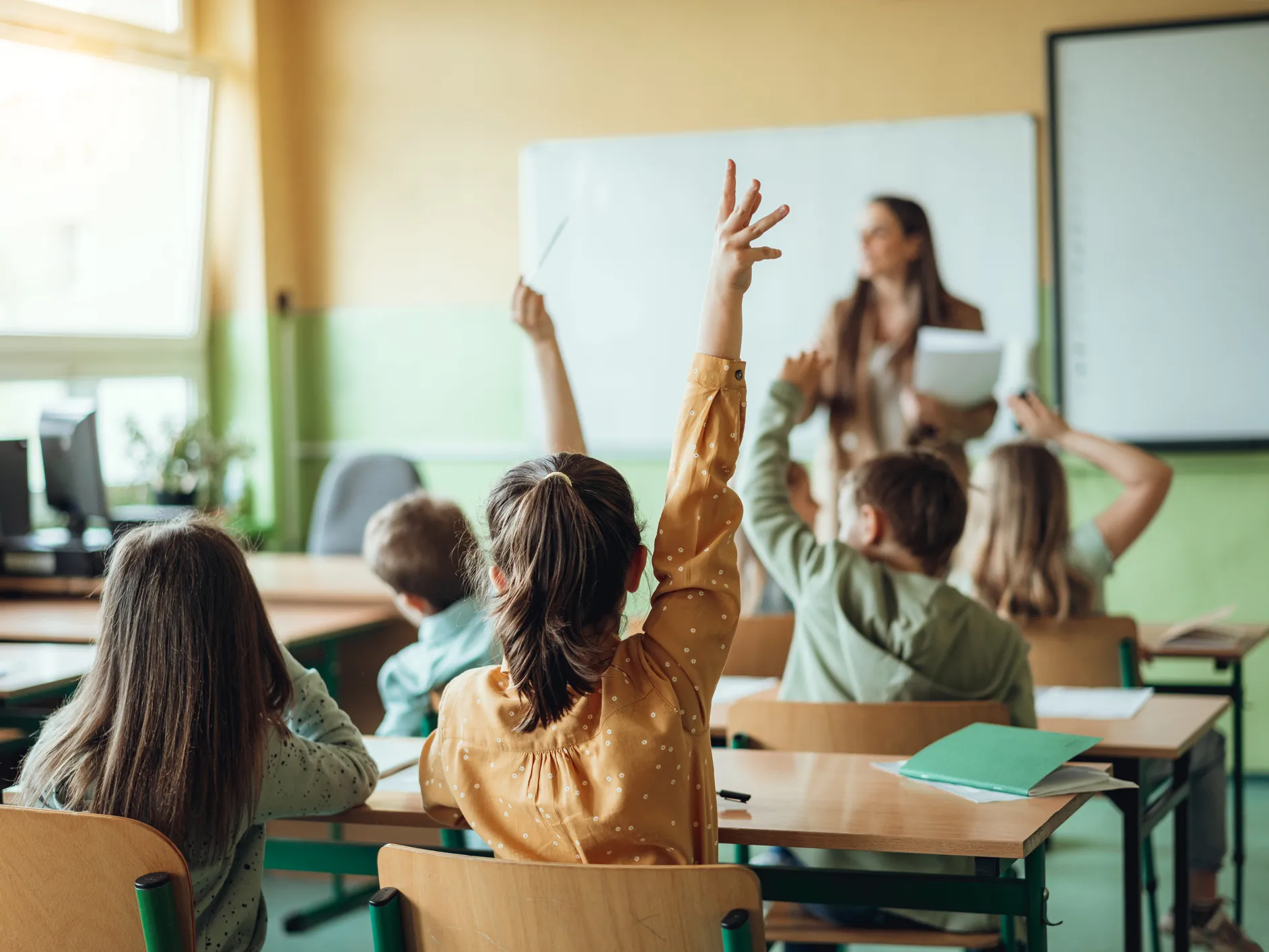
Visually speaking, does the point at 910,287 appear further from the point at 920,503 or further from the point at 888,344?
the point at 920,503

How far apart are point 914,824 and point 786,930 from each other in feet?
1.95

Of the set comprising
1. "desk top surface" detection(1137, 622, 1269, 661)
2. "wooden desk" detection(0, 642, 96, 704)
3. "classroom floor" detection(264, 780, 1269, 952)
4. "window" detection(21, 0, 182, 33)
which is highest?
"window" detection(21, 0, 182, 33)

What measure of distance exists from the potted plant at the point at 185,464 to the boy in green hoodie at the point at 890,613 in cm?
322

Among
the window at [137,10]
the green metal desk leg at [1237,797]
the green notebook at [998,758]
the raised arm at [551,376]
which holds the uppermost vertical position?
the window at [137,10]

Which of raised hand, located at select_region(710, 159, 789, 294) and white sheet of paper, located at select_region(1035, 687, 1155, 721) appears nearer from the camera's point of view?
raised hand, located at select_region(710, 159, 789, 294)

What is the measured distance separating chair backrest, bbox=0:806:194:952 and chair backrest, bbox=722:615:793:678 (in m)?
1.52

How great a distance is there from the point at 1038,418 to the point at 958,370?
1.39m

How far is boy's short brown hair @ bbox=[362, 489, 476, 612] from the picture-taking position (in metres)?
2.58

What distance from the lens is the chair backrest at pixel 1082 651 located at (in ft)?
8.76

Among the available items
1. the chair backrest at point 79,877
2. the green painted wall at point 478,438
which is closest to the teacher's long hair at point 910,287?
the green painted wall at point 478,438

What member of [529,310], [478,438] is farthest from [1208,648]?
[478,438]

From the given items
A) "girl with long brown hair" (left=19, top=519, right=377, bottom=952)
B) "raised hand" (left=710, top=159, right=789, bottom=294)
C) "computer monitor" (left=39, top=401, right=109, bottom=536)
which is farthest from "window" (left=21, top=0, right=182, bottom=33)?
"raised hand" (left=710, top=159, right=789, bottom=294)

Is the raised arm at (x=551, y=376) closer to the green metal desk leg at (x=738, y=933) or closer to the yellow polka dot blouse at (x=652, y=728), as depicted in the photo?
the yellow polka dot blouse at (x=652, y=728)

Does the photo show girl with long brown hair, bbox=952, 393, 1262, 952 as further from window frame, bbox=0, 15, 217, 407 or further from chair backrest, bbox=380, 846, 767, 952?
window frame, bbox=0, 15, 217, 407
